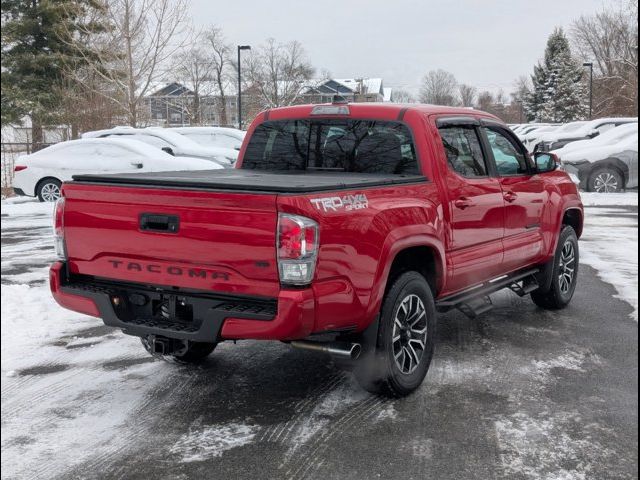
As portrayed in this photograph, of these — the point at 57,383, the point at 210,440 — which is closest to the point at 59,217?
the point at 57,383

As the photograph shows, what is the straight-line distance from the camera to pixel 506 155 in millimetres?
6141

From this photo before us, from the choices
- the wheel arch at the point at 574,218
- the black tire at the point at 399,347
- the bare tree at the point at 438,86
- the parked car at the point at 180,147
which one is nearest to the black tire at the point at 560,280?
the wheel arch at the point at 574,218

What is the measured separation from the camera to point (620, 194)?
18.2 metres

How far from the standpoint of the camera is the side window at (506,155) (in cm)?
598

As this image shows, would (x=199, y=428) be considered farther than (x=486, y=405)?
No

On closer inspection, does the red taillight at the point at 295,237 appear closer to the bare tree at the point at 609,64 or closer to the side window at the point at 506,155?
the side window at the point at 506,155

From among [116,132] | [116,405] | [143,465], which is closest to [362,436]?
[143,465]

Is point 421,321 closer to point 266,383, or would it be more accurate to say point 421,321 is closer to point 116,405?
point 266,383

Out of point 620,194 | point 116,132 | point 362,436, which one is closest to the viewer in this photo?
point 362,436

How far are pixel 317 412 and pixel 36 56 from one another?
36172 mm

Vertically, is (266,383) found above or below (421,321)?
below

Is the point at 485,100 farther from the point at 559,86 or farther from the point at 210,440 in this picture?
the point at 210,440

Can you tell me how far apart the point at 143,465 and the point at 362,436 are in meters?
1.20

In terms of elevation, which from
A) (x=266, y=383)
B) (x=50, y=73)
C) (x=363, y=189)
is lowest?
(x=266, y=383)
